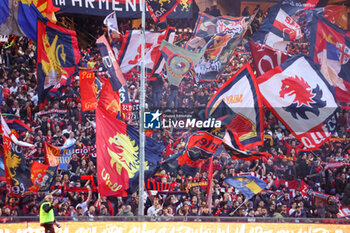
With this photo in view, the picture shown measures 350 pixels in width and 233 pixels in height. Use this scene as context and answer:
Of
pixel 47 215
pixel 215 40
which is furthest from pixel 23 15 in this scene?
pixel 47 215

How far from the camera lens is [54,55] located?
61.8 ft

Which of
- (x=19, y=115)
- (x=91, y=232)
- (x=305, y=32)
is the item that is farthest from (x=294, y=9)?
(x=91, y=232)

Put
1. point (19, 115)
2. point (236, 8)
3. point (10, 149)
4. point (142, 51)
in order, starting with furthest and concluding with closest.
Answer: point (236, 8) < point (19, 115) < point (142, 51) < point (10, 149)

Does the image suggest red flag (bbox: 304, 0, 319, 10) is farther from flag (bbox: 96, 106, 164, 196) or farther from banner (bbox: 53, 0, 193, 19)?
flag (bbox: 96, 106, 164, 196)

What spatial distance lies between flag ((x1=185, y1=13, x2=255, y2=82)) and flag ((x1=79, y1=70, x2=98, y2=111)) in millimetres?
4769

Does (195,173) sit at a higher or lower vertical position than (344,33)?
lower

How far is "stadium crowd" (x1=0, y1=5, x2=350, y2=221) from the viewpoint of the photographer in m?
18.1

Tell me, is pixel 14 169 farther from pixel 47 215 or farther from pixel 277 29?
pixel 277 29

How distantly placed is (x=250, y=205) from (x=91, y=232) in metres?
5.09

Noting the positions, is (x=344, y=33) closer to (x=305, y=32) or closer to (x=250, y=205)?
(x=305, y=32)

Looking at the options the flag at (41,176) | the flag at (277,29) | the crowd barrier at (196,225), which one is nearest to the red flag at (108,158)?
the crowd barrier at (196,225)

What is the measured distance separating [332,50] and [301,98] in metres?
2.46

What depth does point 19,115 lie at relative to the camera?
853 inches

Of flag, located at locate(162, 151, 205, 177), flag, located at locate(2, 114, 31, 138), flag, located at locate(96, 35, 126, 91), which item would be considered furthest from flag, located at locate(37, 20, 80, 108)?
flag, located at locate(162, 151, 205, 177)
